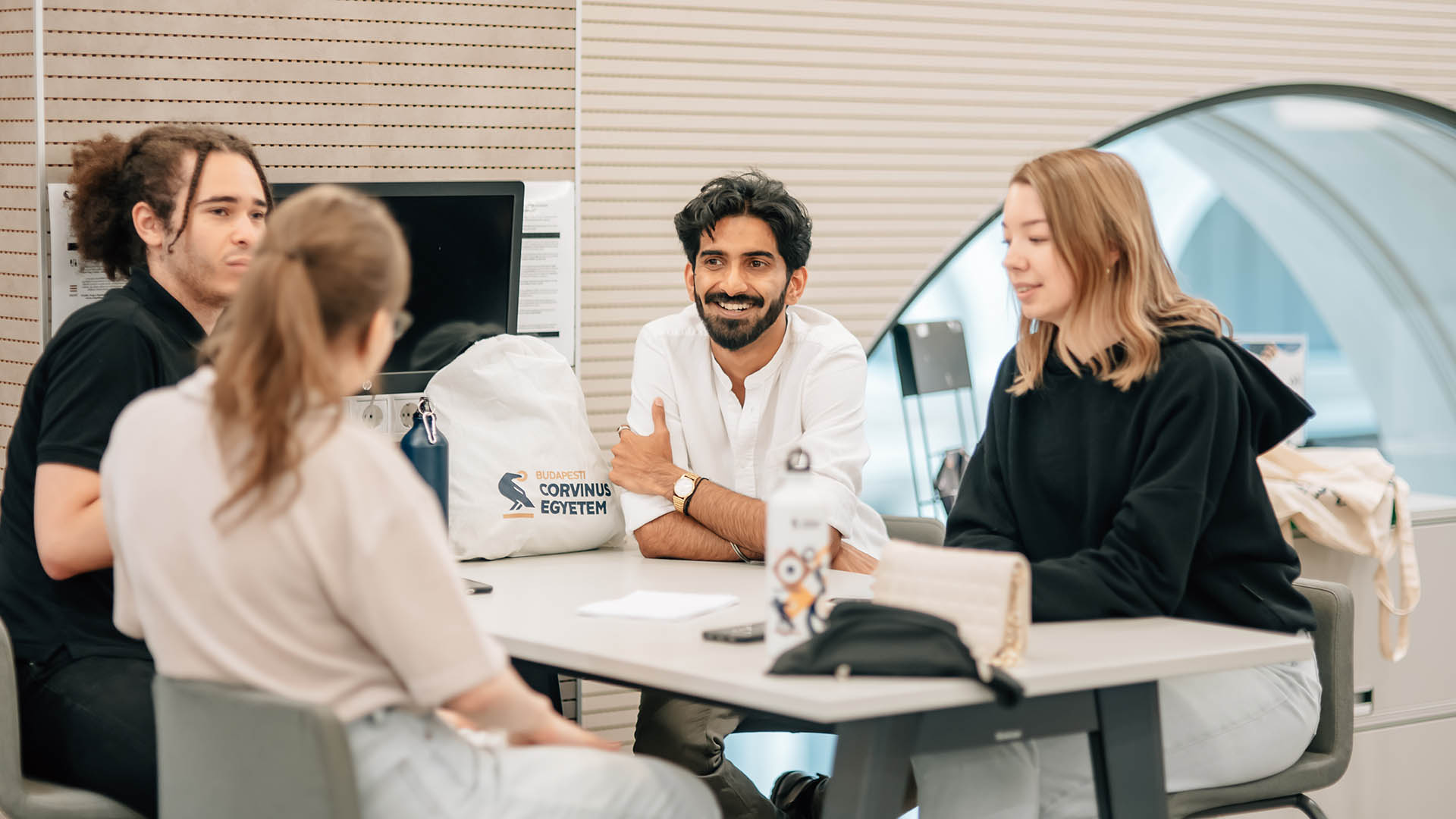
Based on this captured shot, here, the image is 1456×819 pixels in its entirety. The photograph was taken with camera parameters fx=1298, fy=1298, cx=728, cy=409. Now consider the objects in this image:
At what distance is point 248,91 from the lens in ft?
9.49

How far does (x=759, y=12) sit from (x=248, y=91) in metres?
1.46

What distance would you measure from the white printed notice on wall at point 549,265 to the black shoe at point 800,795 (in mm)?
1155

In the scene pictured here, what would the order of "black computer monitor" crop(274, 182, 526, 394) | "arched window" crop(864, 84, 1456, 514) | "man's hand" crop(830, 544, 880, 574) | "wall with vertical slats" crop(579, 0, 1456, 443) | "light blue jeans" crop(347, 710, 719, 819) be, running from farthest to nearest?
"arched window" crop(864, 84, 1456, 514)
"wall with vertical slats" crop(579, 0, 1456, 443)
"black computer monitor" crop(274, 182, 526, 394)
"man's hand" crop(830, 544, 880, 574)
"light blue jeans" crop(347, 710, 719, 819)

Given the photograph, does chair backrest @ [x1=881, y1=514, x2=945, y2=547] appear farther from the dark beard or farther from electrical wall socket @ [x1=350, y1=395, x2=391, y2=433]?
electrical wall socket @ [x1=350, y1=395, x2=391, y2=433]

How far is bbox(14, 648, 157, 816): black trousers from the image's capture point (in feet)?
6.59

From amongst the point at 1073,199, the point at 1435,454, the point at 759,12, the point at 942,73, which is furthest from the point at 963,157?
the point at 1435,454

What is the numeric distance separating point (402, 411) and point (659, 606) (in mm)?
1113

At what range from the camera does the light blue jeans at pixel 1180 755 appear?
1.96 metres

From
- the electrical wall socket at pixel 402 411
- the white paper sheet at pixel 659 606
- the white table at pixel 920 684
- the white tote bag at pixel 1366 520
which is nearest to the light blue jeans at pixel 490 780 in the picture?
the white table at pixel 920 684

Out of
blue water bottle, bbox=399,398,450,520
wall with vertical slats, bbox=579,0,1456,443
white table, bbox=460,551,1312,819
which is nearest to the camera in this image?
white table, bbox=460,551,1312,819

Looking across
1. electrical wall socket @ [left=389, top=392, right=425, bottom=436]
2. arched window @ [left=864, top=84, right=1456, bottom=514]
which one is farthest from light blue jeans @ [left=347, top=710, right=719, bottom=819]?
arched window @ [left=864, top=84, right=1456, bottom=514]

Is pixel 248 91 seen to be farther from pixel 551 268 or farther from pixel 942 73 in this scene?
pixel 942 73

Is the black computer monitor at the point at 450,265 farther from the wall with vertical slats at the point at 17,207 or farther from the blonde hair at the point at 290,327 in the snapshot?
the blonde hair at the point at 290,327

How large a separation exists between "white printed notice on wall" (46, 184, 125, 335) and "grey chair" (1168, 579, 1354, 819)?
7.93 feet
